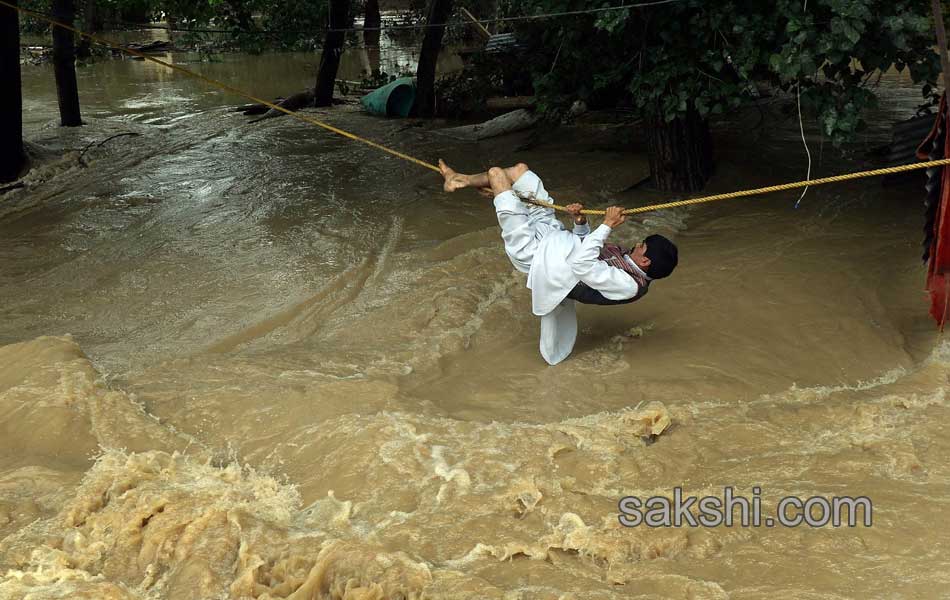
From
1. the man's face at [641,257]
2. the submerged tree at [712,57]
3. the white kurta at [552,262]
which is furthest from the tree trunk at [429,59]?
the man's face at [641,257]

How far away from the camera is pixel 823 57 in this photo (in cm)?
608

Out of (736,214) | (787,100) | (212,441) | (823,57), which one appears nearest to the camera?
(212,441)

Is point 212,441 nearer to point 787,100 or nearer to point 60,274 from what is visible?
point 60,274

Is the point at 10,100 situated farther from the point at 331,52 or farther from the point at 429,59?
the point at 429,59

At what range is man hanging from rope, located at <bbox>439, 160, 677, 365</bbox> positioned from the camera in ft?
15.1

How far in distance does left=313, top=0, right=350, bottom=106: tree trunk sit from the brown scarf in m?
8.67


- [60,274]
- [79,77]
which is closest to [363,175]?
[60,274]

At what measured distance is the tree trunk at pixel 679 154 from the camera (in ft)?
27.9

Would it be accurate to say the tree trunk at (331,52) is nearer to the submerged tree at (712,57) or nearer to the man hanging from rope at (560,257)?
the submerged tree at (712,57)

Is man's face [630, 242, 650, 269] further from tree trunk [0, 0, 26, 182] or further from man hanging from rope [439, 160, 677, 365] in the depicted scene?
tree trunk [0, 0, 26, 182]

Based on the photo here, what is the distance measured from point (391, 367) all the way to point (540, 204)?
122cm

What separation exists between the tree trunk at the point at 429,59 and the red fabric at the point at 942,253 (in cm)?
832

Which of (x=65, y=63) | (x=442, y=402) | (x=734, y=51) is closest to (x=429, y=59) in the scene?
(x=65, y=63)

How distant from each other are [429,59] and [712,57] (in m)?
6.76
